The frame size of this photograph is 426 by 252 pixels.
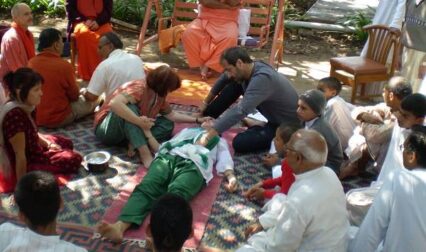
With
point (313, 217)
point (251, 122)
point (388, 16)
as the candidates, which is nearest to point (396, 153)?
point (313, 217)

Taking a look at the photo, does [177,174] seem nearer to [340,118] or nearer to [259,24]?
[340,118]

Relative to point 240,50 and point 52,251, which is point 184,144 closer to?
point 240,50

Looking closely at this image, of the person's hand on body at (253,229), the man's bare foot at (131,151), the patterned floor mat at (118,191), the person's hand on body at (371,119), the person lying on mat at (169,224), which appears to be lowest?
the patterned floor mat at (118,191)

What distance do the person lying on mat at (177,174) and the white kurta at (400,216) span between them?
145cm

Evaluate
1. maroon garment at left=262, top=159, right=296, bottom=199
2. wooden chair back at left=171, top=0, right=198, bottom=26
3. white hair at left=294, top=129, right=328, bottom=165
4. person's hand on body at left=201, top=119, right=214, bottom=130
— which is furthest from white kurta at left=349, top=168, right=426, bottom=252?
wooden chair back at left=171, top=0, right=198, bottom=26

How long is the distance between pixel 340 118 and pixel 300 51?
4059 millimetres

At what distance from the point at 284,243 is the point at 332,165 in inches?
61.4

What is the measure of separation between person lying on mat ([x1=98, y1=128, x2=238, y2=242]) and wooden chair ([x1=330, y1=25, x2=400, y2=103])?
2211 millimetres

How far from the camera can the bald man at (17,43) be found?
5.30 meters

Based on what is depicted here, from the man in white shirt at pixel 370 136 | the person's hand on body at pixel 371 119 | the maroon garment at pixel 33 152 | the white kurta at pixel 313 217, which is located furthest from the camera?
the person's hand on body at pixel 371 119

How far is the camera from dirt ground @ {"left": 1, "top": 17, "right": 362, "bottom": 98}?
7145 mm

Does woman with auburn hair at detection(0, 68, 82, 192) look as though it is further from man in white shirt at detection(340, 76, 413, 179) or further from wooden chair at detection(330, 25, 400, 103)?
wooden chair at detection(330, 25, 400, 103)

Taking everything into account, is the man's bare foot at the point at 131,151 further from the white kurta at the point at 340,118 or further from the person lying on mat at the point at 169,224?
the person lying on mat at the point at 169,224

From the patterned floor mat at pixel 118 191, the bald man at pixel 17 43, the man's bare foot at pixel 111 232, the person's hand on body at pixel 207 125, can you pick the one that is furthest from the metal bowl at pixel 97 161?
the bald man at pixel 17 43
